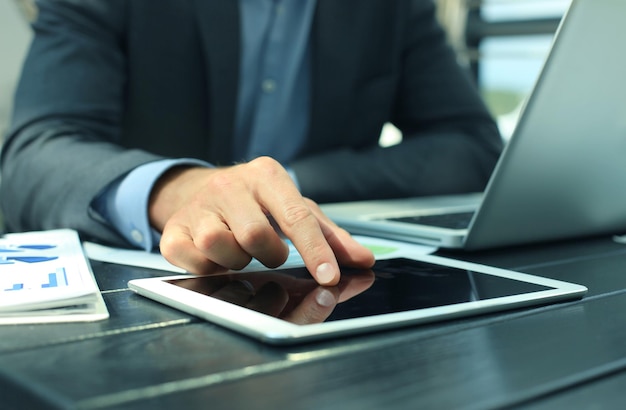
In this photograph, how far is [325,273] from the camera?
52 centimetres

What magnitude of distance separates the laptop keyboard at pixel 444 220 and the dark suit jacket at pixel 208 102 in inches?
10.8

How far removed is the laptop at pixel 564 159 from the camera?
588 millimetres

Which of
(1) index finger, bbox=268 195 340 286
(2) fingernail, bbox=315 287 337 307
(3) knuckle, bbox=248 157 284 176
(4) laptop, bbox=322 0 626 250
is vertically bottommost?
(2) fingernail, bbox=315 287 337 307

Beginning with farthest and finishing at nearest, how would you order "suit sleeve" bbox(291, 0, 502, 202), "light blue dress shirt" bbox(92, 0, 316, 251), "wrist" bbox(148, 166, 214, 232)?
"light blue dress shirt" bbox(92, 0, 316, 251), "suit sleeve" bbox(291, 0, 502, 202), "wrist" bbox(148, 166, 214, 232)

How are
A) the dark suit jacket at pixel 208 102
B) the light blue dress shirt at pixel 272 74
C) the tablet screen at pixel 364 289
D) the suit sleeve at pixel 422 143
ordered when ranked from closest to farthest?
the tablet screen at pixel 364 289 < the dark suit jacket at pixel 208 102 < the suit sleeve at pixel 422 143 < the light blue dress shirt at pixel 272 74

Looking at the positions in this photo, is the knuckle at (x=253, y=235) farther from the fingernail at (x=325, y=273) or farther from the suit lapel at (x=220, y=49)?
the suit lapel at (x=220, y=49)

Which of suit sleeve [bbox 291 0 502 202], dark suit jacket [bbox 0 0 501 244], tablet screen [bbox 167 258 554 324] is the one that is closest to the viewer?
tablet screen [bbox 167 258 554 324]

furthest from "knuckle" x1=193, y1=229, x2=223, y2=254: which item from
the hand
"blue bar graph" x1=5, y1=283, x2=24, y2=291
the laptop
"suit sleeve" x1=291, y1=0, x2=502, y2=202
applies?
"suit sleeve" x1=291, y1=0, x2=502, y2=202

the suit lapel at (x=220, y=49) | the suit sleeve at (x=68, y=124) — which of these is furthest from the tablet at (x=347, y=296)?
the suit lapel at (x=220, y=49)

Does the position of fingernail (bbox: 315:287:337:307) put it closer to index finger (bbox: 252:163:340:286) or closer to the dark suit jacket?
index finger (bbox: 252:163:340:286)

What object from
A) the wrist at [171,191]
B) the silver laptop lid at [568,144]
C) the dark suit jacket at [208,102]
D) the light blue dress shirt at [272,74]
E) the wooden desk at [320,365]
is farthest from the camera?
the light blue dress shirt at [272,74]

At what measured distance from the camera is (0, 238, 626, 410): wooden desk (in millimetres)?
317

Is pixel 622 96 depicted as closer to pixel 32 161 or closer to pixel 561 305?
pixel 561 305

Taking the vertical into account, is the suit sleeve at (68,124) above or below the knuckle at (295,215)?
below
